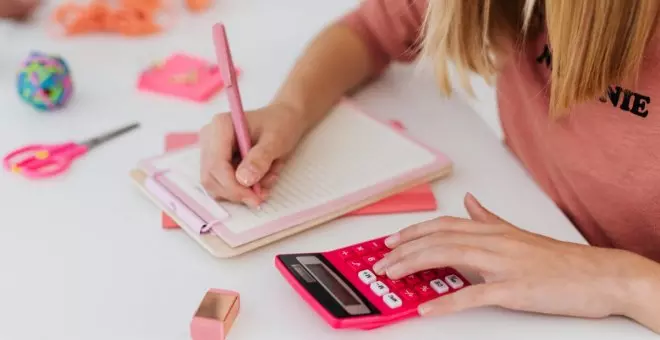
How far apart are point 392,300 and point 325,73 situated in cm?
36

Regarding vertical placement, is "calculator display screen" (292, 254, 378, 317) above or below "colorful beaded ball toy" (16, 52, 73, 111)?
below

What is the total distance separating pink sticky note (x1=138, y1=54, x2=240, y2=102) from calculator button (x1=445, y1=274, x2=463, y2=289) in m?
0.38

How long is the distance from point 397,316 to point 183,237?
20cm

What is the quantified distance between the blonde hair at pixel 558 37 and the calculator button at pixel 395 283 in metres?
0.23

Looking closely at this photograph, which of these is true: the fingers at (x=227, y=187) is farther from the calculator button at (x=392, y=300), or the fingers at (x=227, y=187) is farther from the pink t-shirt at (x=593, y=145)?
the pink t-shirt at (x=593, y=145)

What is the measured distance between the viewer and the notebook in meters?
0.68

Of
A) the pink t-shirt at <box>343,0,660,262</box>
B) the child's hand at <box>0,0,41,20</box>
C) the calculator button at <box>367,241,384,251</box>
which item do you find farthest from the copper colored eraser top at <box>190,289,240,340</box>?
the child's hand at <box>0,0,41,20</box>

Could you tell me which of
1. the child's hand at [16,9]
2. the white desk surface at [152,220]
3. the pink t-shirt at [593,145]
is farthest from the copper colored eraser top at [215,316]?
the child's hand at [16,9]

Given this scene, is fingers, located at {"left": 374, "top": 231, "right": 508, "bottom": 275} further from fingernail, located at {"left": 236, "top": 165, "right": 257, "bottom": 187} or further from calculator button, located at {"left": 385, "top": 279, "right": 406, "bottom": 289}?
fingernail, located at {"left": 236, "top": 165, "right": 257, "bottom": 187}

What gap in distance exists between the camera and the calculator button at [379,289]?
601 mm

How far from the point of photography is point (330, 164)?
777mm

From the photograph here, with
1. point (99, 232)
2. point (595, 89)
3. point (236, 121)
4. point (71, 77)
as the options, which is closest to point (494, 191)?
point (595, 89)

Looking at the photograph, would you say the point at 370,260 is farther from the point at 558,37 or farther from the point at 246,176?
the point at 558,37

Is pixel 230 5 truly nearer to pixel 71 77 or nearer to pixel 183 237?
pixel 71 77
